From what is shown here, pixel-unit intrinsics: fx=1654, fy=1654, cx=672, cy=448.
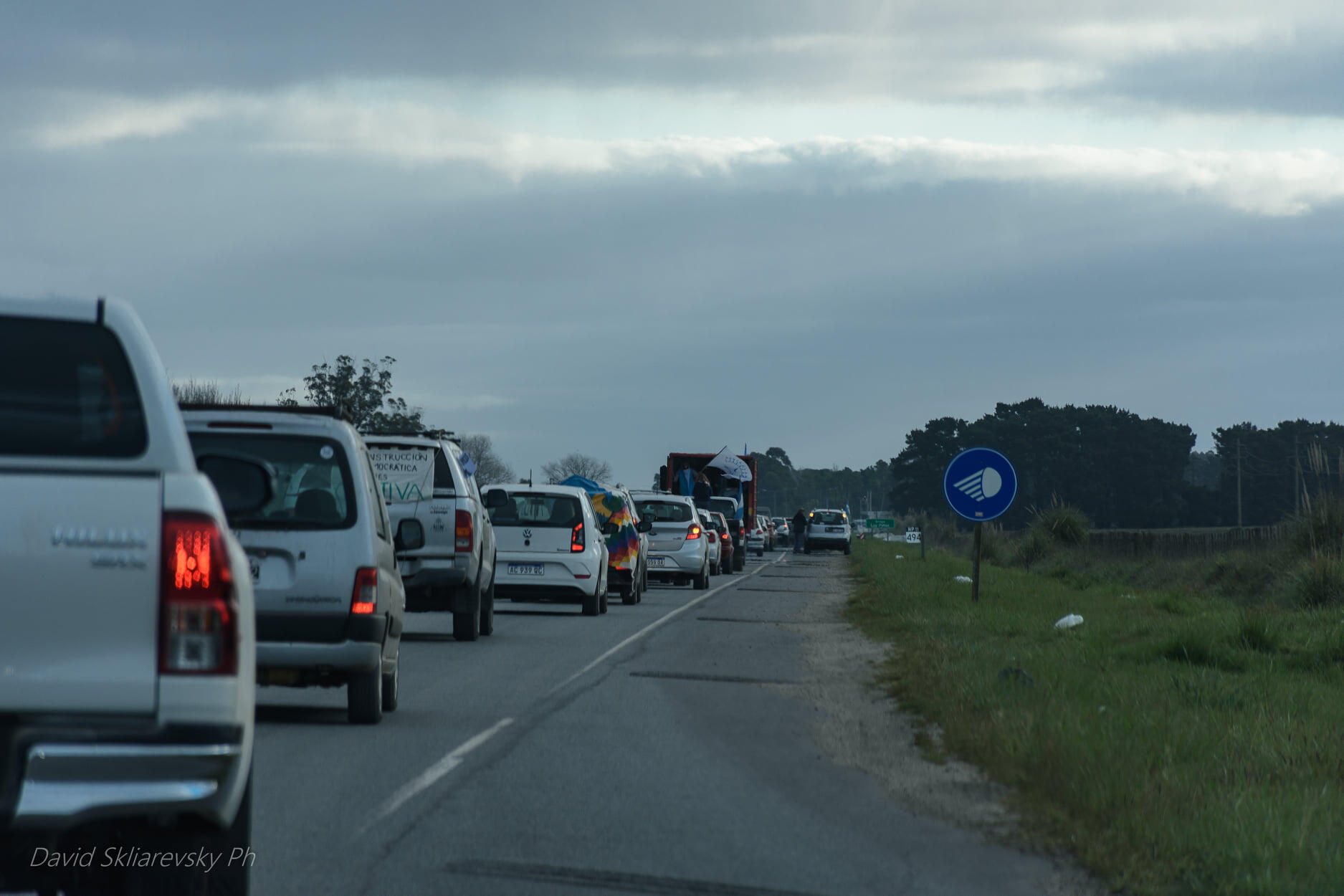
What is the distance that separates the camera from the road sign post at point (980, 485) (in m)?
20.5

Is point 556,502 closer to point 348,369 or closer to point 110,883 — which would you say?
point 110,883

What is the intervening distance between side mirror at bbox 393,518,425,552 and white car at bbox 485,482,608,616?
1102cm

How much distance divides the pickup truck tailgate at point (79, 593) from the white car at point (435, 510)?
12915mm

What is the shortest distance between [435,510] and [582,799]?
9.50 metres

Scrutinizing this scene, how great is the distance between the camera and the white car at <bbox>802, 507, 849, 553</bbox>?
236ft

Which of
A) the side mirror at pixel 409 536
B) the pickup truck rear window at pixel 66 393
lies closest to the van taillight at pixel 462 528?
the side mirror at pixel 409 536

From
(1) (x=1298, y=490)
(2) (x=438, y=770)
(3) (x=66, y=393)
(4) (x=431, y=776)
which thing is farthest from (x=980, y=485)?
(3) (x=66, y=393)

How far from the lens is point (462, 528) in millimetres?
17312

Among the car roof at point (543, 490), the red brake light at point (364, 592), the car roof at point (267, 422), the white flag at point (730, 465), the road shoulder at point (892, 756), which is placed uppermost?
the white flag at point (730, 465)

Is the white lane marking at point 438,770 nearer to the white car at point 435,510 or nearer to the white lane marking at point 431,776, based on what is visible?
the white lane marking at point 431,776

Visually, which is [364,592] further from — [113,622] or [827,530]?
[827,530]

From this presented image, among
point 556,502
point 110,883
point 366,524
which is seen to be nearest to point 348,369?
point 556,502

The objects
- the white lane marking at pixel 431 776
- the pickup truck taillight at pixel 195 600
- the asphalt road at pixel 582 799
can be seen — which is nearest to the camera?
the pickup truck taillight at pixel 195 600

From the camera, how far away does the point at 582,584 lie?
74.2ft
